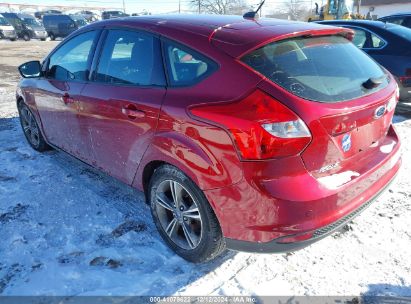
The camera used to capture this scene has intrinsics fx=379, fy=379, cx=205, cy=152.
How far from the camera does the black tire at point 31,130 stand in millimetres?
4738

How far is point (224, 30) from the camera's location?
101 inches

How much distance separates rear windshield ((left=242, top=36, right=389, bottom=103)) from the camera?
224 centimetres

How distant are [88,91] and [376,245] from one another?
2656 millimetres

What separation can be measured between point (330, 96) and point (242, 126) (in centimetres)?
61

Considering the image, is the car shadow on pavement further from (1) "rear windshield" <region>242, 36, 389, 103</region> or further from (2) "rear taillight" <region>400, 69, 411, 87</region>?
(2) "rear taillight" <region>400, 69, 411, 87</region>

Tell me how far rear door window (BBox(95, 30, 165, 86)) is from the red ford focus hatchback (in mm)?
11

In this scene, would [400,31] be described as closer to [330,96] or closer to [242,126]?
[330,96]

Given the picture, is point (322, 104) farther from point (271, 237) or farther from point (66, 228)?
point (66, 228)

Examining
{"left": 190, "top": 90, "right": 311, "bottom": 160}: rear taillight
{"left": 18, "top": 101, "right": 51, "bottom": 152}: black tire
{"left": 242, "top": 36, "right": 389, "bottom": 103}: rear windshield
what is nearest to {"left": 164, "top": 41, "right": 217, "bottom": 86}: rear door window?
{"left": 242, "top": 36, "right": 389, "bottom": 103}: rear windshield

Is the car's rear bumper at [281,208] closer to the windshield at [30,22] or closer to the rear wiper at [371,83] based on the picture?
the rear wiper at [371,83]

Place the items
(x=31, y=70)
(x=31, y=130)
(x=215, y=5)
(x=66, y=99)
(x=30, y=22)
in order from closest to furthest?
1. (x=66, y=99)
2. (x=31, y=70)
3. (x=31, y=130)
4. (x=30, y=22)
5. (x=215, y=5)

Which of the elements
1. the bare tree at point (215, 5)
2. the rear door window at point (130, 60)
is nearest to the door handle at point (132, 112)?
the rear door window at point (130, 60)

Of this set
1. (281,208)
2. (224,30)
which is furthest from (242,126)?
(224,30)

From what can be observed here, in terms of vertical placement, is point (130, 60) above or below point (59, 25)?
above
